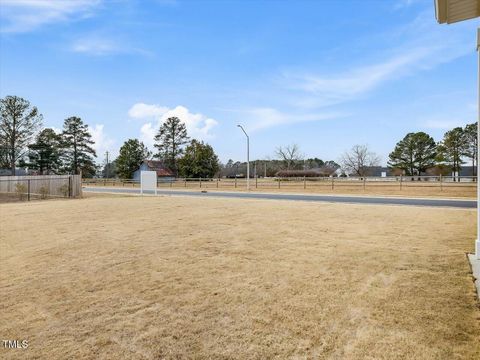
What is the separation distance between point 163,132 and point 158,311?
214 feet

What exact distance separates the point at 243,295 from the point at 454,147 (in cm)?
6049

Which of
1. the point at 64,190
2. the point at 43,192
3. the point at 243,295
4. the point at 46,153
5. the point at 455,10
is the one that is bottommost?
the point at 243,295

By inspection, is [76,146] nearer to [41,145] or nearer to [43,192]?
[41,145]

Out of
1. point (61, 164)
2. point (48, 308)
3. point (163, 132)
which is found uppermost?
point (163, 132)

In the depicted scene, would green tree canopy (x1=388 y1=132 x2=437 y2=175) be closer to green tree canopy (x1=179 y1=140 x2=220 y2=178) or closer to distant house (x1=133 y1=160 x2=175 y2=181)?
green tree canopy (x1=179 y1=140 x2=220 y2=178)

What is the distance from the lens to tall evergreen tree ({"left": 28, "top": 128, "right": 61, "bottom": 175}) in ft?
179

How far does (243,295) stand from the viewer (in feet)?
13.6

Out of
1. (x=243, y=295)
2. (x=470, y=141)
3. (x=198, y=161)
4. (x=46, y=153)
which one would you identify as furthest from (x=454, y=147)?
(x=46, y=153)

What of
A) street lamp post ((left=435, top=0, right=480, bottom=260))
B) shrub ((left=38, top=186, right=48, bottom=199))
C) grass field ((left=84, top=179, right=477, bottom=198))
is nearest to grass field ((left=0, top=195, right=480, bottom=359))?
street lamp post ((left=435, top=0, right=480, bottom=260))

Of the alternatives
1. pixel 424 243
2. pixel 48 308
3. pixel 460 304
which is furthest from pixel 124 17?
pixel 460 304

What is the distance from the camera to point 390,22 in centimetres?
1179

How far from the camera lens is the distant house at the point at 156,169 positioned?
60906 mm

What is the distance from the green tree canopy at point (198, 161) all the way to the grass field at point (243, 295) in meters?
47.8

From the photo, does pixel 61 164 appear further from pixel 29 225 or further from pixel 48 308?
pixel 48 308
